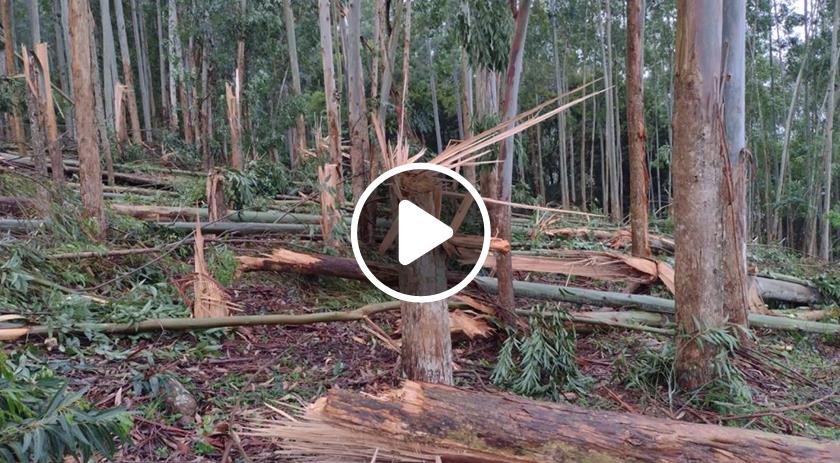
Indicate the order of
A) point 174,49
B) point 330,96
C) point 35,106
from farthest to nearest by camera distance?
point 174,49
point 330,96
point 35,106

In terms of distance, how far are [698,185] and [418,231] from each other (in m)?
2.96

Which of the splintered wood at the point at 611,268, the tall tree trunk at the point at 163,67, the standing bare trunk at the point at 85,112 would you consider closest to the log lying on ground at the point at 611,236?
the splintered wood at the point at 611,268

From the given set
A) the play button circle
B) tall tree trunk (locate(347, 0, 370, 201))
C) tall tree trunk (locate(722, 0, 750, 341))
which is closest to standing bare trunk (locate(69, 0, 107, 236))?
tall tree trunk (locate(347, 0, 370, 201))

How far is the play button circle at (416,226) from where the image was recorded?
194 cm

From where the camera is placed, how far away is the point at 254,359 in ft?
13.8

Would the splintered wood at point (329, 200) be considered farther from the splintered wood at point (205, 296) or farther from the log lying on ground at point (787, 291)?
the log lying on ground at point (787, 291)

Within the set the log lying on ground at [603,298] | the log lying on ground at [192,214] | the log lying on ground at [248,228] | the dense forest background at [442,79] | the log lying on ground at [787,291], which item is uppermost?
the dense forest background at [442,79]

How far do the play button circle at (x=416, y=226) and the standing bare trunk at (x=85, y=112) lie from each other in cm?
503

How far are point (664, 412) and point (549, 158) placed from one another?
Answer: 21.4m

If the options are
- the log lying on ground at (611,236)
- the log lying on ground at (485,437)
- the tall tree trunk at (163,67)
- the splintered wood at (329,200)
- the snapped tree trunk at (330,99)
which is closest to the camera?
the log lying on ground at (485,437)

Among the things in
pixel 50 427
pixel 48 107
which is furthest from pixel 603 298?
pixel 48 107

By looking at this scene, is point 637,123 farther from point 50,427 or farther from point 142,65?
point 142,65

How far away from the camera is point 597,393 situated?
431cm

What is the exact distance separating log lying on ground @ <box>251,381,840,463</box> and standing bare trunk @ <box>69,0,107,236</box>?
4467 millimetres
